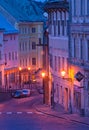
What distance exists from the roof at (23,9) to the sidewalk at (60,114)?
43.9 meters

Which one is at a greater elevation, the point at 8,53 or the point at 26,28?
the point at 26,28

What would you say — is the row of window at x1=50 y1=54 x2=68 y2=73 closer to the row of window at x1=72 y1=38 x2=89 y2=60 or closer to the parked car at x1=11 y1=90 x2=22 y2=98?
the row of window at x1=72 y1=38 x2=89 y2=60

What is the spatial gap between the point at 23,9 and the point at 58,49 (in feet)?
169

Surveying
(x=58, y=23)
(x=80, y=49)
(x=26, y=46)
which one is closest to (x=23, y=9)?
(x=26, y=46)

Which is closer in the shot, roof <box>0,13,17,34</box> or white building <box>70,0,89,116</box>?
white building <box>70,0,89,116</box>

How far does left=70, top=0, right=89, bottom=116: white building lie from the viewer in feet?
179

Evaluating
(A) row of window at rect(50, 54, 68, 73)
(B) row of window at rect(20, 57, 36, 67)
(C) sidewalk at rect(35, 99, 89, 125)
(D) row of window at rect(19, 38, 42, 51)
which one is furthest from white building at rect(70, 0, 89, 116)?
(B) row of window at rect(20, 57, 36, 67)

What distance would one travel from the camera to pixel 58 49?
215ft

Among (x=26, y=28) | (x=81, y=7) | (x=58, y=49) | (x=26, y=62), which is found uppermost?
(x=26, y=28)

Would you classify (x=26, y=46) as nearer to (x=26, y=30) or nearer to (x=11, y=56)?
(x=26, y=30)

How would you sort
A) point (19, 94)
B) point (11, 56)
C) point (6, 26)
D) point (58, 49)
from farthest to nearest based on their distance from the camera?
point (6, 26) < point (11, 56) < point (19, 94) < point (58, 49)

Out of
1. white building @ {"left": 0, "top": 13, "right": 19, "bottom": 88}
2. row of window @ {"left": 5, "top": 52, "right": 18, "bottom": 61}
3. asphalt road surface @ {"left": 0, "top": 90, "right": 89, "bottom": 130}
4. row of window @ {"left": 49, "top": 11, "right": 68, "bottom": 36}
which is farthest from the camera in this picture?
row of window @ {"left": 5, "top": 52, "right": 18, "bottom": 61}

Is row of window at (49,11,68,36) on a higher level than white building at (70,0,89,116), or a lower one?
higher

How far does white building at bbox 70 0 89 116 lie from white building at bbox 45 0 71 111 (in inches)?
95.8
